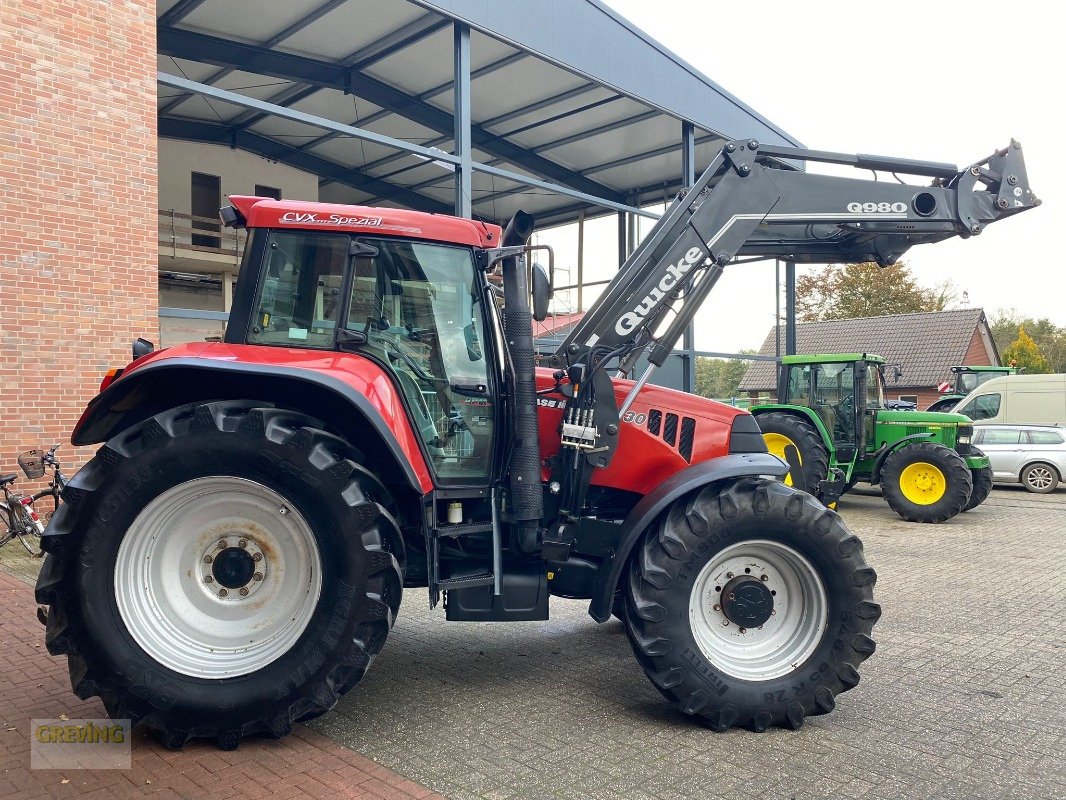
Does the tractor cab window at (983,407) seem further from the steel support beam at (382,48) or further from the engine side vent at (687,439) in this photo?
the engine side vent at (687,439)

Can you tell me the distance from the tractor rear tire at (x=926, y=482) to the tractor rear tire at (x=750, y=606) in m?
8.76

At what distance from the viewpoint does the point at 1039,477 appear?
16250 mm

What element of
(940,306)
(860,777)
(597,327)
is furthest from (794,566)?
(940,306)

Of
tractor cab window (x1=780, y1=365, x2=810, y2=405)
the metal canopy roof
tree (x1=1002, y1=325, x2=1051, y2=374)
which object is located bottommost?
tractor cab window (x1=780, y1=365, x2=810, y2=405)

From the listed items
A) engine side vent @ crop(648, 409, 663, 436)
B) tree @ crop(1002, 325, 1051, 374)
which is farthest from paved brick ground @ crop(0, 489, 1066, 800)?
tree @ crop(1002, 325, 1051, 374)

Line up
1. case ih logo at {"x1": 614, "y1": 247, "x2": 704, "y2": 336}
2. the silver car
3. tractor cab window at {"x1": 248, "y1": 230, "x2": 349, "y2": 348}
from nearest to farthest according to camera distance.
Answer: tractor cab window at {"x1": 248, "y1": 230, "x2": 349, "y2": 348} → case ih logo at {"x1": 614, "y1": 247, "x2": 704, "y2": 336} → the silver car

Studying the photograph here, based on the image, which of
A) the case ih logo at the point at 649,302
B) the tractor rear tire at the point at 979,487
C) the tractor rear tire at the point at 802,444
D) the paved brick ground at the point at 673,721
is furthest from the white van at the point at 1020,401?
the case ih logo at the point at 649,302

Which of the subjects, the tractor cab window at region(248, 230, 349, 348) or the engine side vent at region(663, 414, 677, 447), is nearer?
the tractor cab window at region(248, 230, 349, 348)

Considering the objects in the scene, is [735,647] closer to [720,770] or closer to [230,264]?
[720,770]

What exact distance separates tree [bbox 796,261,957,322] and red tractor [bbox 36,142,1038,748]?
4431 cm

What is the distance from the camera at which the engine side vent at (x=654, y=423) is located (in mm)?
4676

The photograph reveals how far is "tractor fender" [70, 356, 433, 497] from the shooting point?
3.78 metres

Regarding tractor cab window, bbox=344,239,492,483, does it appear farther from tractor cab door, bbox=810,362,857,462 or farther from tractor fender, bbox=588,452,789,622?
tractor cab door, bbox=810,362,857,462
